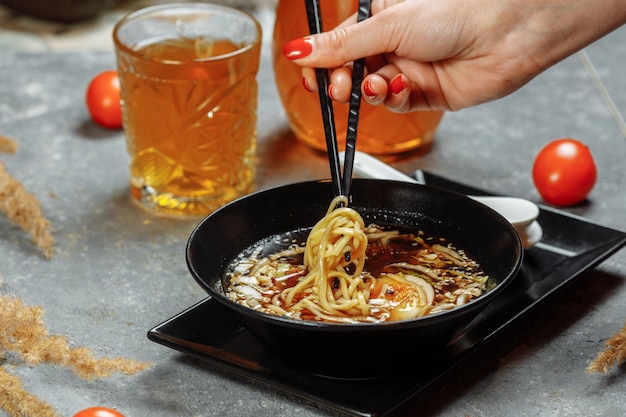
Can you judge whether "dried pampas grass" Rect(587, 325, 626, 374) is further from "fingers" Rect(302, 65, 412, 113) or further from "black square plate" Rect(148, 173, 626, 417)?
"fingers" Rect(302, 65, 412, 113)

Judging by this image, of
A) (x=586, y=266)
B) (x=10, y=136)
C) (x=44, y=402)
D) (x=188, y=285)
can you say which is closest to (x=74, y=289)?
(x=188, y=285)

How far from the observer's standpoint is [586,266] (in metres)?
1.85

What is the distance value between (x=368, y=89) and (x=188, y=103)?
0.40 meters

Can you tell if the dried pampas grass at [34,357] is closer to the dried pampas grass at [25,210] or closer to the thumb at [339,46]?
the dried pampas grass at [25,210]

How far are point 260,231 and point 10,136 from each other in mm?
1072

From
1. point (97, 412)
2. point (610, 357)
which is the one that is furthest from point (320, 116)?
point (97, 412)

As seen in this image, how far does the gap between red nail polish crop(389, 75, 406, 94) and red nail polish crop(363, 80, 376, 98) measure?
2.0 inches

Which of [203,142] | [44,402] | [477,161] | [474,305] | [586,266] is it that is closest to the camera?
[474,305]

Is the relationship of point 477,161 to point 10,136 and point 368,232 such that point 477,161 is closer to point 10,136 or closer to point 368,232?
point 368,232

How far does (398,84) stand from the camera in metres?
2.01

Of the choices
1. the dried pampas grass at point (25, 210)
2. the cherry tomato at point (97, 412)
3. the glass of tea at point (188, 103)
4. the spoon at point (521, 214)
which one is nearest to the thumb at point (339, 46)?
the glass of tea at point (188, 103)

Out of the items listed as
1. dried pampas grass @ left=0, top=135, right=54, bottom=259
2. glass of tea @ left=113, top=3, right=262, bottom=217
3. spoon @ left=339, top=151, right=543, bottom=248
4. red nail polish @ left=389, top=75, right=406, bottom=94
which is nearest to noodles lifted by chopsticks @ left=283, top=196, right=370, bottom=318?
spoon @ left=339, top=151, right=543, bottom=248

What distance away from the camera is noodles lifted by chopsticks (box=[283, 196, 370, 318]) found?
1538 millimetres

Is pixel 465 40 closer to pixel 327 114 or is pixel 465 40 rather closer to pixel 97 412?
pixel 327 114
